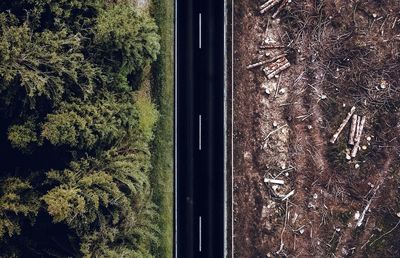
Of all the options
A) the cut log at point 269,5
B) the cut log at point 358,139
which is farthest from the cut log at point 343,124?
the cut log at point 269,5

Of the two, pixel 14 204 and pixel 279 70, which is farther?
pixel 279 70

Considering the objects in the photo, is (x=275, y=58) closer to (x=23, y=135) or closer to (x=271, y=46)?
(x=271, y=46)

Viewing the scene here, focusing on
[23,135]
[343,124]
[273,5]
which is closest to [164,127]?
[23,135]

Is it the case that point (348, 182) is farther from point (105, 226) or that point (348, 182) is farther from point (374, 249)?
point (105, 226)

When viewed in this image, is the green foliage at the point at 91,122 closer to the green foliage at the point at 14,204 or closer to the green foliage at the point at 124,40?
the green foliage at the point at 124,40

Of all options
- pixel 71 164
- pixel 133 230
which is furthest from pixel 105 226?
pixel 71 164

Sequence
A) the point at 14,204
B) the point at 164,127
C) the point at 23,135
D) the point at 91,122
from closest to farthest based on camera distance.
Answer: the point at 23,135, the point at 14,204, the point at 91,122, the point at 164,127
